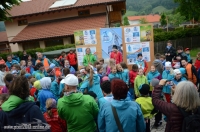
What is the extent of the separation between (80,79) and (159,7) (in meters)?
165

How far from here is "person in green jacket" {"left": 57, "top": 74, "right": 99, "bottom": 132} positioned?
315 centimetres

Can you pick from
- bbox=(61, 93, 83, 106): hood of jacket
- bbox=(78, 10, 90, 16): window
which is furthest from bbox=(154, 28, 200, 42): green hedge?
bbox=(61, 93, 83, 106): hood of jacket

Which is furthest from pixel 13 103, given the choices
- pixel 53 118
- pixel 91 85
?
pixel 91 85

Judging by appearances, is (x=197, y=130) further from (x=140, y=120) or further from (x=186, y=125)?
(x=140, y=120)

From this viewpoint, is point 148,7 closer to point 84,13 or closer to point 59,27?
point 84,13

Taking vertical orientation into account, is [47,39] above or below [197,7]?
below

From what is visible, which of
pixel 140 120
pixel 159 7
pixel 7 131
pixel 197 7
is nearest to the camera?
pixel 7 131

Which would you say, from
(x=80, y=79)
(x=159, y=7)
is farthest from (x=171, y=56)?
(x=159, y=7)

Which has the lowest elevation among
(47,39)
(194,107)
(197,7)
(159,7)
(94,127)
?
(94,127)

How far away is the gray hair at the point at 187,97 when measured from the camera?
245cm

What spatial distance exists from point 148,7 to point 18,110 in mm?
174081

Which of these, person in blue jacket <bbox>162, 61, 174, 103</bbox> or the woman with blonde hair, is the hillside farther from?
the woman with blonde hair

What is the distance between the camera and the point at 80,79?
6.05 meters

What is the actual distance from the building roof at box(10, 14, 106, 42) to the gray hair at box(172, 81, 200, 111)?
18553mm
